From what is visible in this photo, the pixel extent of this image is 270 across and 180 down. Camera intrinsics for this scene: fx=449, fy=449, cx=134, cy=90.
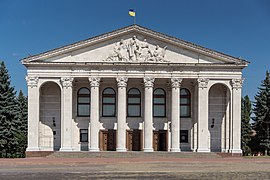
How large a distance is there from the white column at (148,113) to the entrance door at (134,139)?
6.57ft

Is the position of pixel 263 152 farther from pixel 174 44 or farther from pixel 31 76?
pixel 31 76

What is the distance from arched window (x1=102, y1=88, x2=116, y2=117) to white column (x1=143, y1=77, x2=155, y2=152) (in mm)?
Result: 3747

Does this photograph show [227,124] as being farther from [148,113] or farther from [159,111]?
[148,113]

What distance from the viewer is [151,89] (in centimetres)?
4141

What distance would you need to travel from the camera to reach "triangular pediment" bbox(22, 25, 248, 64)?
41406 mm

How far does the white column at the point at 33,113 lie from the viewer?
41.1 m

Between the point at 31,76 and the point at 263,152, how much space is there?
2962 cm

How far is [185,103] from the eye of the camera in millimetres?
43844

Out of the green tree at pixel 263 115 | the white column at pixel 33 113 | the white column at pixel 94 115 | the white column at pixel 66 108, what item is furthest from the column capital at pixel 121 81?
the green tree at pixel 263 115

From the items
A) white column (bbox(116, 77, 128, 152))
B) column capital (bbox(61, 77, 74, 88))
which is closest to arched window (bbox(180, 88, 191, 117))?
white column (bbox(116, 77, 128, 152))

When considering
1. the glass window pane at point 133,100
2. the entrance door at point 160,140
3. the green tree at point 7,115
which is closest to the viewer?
the entrance door at point 160,140

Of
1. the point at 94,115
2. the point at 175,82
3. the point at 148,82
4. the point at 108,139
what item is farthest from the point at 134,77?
the point at 108,139

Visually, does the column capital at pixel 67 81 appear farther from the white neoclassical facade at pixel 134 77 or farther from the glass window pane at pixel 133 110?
the glass window pane at pixel 133 110

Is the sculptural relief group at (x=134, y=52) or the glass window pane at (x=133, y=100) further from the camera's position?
the glass window pane at (x=133, y=100)
